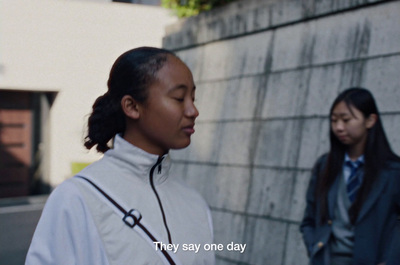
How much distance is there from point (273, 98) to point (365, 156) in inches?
88.1

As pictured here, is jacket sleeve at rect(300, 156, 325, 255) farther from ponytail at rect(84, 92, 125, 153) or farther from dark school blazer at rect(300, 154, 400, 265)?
ponytail at rect(84, 92, 125, 153)

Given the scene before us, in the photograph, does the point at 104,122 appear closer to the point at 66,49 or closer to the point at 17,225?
the point at 17,225

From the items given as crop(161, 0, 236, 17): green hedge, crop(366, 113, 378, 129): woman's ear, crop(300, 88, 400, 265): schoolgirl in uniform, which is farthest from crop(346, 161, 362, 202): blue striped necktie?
crop(161, 0, 236, 17): green hedge

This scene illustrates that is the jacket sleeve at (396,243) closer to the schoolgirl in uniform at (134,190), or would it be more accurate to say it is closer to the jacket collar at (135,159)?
the schoolgirl in uniform at (134,190)

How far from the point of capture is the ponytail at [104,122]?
77.5 inches

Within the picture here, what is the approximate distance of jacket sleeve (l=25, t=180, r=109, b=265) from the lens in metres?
1.62

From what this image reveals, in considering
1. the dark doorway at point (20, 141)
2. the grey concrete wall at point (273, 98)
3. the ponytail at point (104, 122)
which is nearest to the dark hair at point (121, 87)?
the ponytail at point (104, 122)

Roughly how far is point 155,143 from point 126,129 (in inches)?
5.5

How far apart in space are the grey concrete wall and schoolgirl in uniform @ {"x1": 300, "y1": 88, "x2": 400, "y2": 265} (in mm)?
1052

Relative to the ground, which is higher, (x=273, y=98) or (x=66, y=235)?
(x=273, y=98)

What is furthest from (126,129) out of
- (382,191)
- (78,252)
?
(382,191)

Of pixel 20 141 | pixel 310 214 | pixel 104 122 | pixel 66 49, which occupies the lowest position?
pixel 20 141

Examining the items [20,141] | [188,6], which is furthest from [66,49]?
[188,6]

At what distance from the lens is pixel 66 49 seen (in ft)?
50.3
